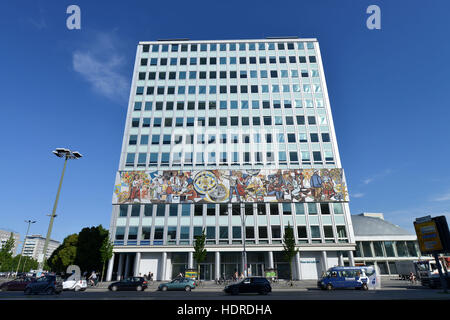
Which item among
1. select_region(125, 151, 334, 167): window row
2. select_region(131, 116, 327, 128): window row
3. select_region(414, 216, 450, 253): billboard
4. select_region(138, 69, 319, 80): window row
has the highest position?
select_region(138, 69, 319, 80): window row

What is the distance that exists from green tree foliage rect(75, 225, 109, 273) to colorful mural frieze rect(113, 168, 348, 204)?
423 inches

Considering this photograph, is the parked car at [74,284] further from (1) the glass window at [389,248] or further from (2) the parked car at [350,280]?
(1) the glass window at [389,248]

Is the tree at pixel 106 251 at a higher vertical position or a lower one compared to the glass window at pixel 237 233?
lower

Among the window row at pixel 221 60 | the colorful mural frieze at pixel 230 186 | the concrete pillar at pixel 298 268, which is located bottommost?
the concrete pillar at pixel 298 268

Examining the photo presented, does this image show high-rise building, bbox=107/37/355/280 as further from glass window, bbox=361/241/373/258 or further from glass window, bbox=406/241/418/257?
glass window, bbox=406/241/418/257

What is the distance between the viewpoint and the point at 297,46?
58688 mm

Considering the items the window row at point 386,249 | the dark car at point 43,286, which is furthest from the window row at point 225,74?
the dark car at point 43,286

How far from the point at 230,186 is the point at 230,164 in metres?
4.50

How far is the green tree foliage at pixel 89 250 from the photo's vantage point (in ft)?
154

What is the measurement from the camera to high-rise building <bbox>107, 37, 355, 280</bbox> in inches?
1676

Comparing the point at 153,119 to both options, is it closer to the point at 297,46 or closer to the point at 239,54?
the point at 239,54

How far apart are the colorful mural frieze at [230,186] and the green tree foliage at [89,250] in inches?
423

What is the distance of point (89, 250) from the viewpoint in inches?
1864

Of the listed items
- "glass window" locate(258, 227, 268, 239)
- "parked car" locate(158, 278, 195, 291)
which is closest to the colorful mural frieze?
"glass window" locate(258, 227, 268, 239)
